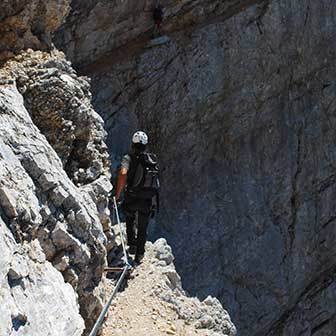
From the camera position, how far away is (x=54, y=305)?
801 centimetres

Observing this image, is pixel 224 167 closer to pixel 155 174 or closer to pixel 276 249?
pixel 276 249

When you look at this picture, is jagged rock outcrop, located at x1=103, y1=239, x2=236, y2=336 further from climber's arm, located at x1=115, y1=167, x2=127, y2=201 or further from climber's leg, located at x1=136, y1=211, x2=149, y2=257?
climber's arm, located at x1=115, y1=167, x2=127, y2=201

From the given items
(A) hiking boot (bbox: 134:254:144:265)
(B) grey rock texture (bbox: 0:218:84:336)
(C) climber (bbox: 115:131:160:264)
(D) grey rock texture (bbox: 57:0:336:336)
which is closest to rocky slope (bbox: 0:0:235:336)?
(B) grey rock texture (bbox: 0:218:84:336)

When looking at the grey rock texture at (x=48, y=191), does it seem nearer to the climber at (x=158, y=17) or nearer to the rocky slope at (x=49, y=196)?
the rocky slope at (x=49, y=196)

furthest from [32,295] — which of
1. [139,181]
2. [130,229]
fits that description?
[130,229]

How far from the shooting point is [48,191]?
9.45 metres

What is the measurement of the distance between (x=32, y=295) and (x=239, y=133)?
59.1 feet

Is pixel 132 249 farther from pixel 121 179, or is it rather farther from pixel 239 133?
pixel 239 133

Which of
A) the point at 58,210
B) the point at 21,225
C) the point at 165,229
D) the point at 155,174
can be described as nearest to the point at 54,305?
the point at 21,225

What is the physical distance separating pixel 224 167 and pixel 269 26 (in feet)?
18.9

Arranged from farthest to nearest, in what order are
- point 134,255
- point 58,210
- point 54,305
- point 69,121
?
point 134,255 < point 69,121 < point 58,210 < point 54,305

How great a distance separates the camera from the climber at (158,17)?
22.6 meters

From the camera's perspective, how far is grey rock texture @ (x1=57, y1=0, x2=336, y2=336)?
2170cm

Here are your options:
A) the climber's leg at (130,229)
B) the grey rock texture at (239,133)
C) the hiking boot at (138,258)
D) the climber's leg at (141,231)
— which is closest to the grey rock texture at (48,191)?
the climber's leg at (141,231)
